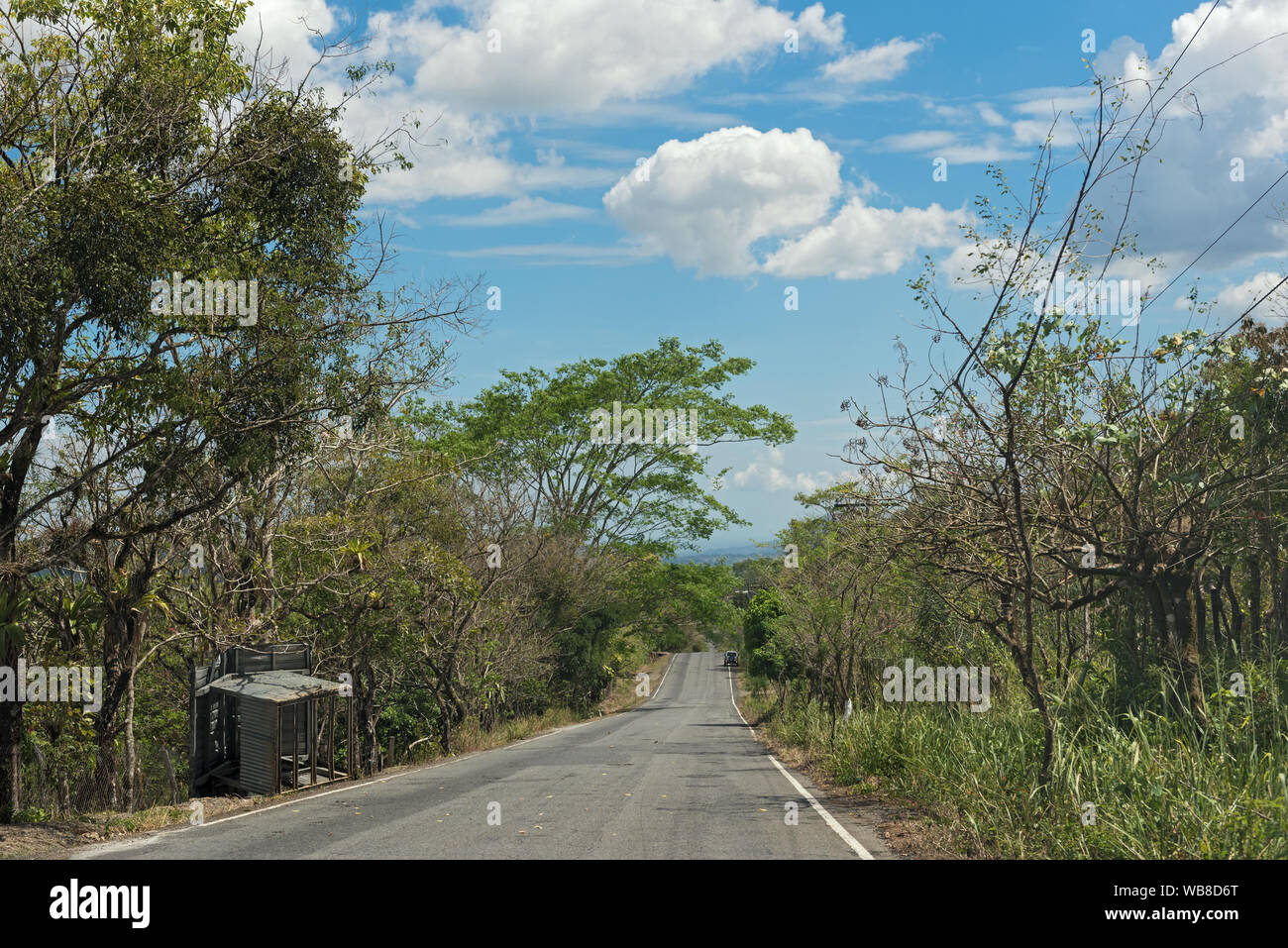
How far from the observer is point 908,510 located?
38.9 feet

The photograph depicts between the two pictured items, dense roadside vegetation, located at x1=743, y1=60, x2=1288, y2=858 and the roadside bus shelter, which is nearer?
dense roadside vegetation, located at x1=743, y1=60, x2=1288, y2=858

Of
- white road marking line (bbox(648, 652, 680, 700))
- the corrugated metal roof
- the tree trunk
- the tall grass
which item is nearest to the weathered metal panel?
the corrugated metal roof

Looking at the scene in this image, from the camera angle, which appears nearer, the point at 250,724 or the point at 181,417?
the point at 181,417

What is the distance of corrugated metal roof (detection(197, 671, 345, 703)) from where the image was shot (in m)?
16.0

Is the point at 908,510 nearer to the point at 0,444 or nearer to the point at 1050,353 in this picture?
the point at 1050,353

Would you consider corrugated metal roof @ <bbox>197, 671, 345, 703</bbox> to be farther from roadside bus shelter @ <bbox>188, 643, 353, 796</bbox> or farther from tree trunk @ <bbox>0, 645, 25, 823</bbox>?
tree trunk @ <bbox>0, 645, 25, 823</bbox>

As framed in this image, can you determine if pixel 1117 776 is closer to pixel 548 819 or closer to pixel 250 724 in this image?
pixel 548 819

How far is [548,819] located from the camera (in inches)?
425

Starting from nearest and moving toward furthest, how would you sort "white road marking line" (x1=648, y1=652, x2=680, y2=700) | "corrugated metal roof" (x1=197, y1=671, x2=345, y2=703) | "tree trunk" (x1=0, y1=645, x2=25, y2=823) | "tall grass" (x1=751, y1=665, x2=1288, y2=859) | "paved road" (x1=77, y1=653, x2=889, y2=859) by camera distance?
"tall grass" (x1=751, y1=665, x2=1288, y2=859)
"paved road" (x1=77, y1=653, x2=889, y2=859)
"tree trunk" (x1=0, y1=645, x2=25, y2=823)
"corrugated metal roof" (x1=197, y1=671, x2=345, y2=703)
"white road marking line" (x1=648, y1=652, x2=680, y2=700)

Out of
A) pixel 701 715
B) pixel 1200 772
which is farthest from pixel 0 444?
pixel 701 715

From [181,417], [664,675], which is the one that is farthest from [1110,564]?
[664,675]

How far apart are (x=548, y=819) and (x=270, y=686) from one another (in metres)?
7.71

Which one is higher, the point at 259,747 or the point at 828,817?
the point at 828,817

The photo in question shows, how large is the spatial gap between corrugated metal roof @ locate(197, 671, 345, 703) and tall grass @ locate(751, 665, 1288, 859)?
372 inches
